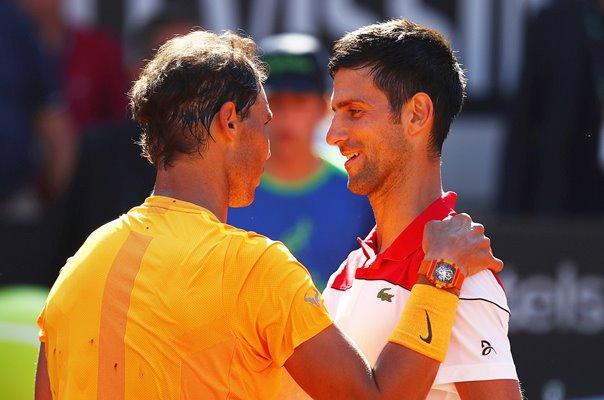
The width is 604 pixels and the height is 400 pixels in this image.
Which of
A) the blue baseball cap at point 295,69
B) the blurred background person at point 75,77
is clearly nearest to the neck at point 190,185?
the blue baseball cap at point 295,69

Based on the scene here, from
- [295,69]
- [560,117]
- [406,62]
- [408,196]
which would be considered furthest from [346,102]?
[560,117]

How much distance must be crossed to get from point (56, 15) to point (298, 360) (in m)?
4.84

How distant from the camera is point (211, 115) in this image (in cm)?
291

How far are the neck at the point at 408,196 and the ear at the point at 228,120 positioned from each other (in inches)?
17.6

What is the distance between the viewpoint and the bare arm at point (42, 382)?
303 cm

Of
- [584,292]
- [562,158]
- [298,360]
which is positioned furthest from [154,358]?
[562,158]

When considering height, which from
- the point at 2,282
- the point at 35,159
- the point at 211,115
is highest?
the point at 211,115

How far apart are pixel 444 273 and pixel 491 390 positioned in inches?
11.2

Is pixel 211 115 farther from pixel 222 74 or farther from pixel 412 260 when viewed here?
pixel 412 260

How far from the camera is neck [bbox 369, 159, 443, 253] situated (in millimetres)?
3143

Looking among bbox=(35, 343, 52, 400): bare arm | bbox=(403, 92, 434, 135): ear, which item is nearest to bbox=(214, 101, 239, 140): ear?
bbox=(403, 92, 434, 135): ear

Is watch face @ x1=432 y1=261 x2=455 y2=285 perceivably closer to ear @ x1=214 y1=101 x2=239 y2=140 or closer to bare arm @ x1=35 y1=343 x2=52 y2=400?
ear @ x1=214 y1=101 x2=239 y2=140

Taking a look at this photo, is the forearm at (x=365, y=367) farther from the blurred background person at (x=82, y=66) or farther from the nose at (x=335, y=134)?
the blurred background person at (x=82, y=66)

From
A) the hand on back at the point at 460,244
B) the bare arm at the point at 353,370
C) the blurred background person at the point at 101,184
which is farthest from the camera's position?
the blurred background person at the point at 101,184
